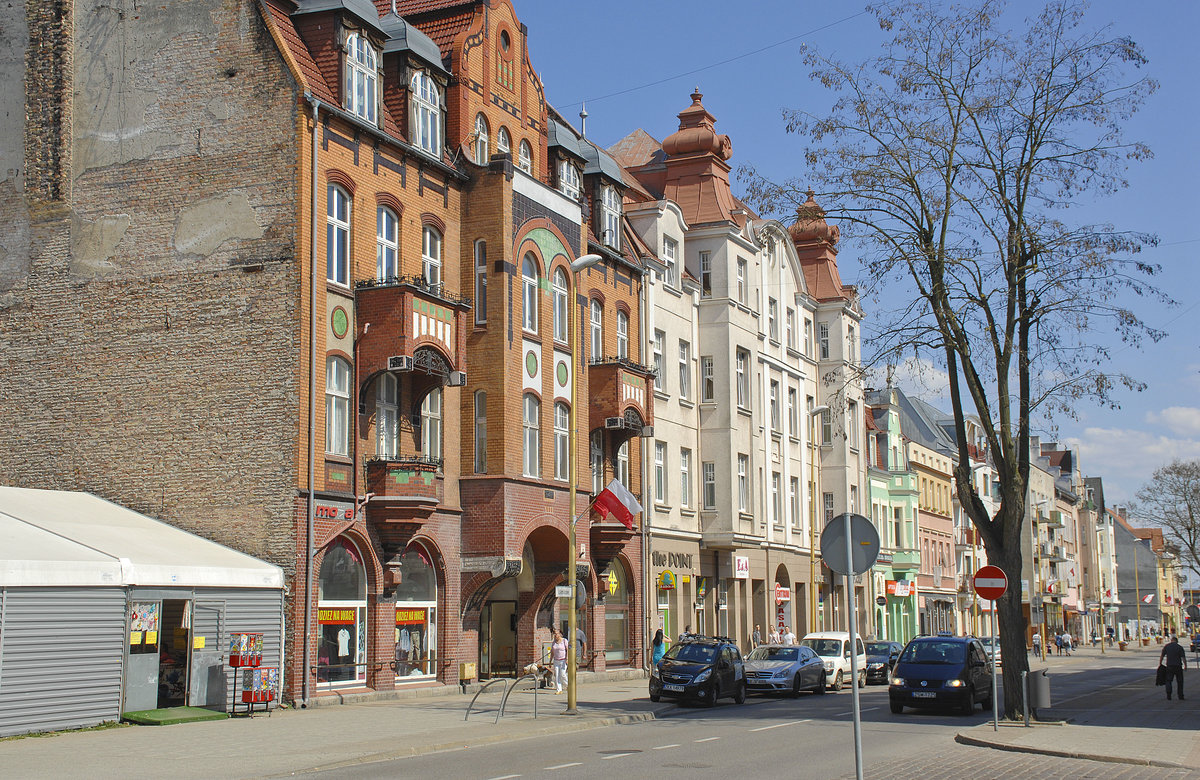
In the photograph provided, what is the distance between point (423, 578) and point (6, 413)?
32.3 feet

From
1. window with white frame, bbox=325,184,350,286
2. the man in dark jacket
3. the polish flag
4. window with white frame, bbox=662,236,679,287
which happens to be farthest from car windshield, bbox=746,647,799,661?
window with white frame, bbox=325,184,350,286

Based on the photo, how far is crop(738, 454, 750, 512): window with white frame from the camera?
152 feet

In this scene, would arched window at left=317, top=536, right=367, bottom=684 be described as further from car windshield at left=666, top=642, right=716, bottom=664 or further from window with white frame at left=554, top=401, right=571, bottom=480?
window with white frame at left=554, top=401, right=571, bottom=480

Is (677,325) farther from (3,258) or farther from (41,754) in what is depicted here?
(41,754)

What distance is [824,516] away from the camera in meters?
57.6

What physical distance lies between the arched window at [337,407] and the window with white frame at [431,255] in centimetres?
393

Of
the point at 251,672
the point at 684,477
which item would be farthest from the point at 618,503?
the point at 251,672

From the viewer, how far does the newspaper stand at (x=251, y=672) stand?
922 inches

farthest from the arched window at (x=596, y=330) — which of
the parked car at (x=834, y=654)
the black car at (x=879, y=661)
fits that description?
the black car at (x=879, y=661)

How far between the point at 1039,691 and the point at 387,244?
53.1ft

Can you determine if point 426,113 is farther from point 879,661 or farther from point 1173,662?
point 1173,662

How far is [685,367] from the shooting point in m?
44.7

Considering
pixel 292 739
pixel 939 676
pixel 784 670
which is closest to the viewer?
pixel 292 739

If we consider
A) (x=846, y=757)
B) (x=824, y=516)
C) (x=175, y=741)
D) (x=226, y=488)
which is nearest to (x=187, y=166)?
(x=226, y=488)
